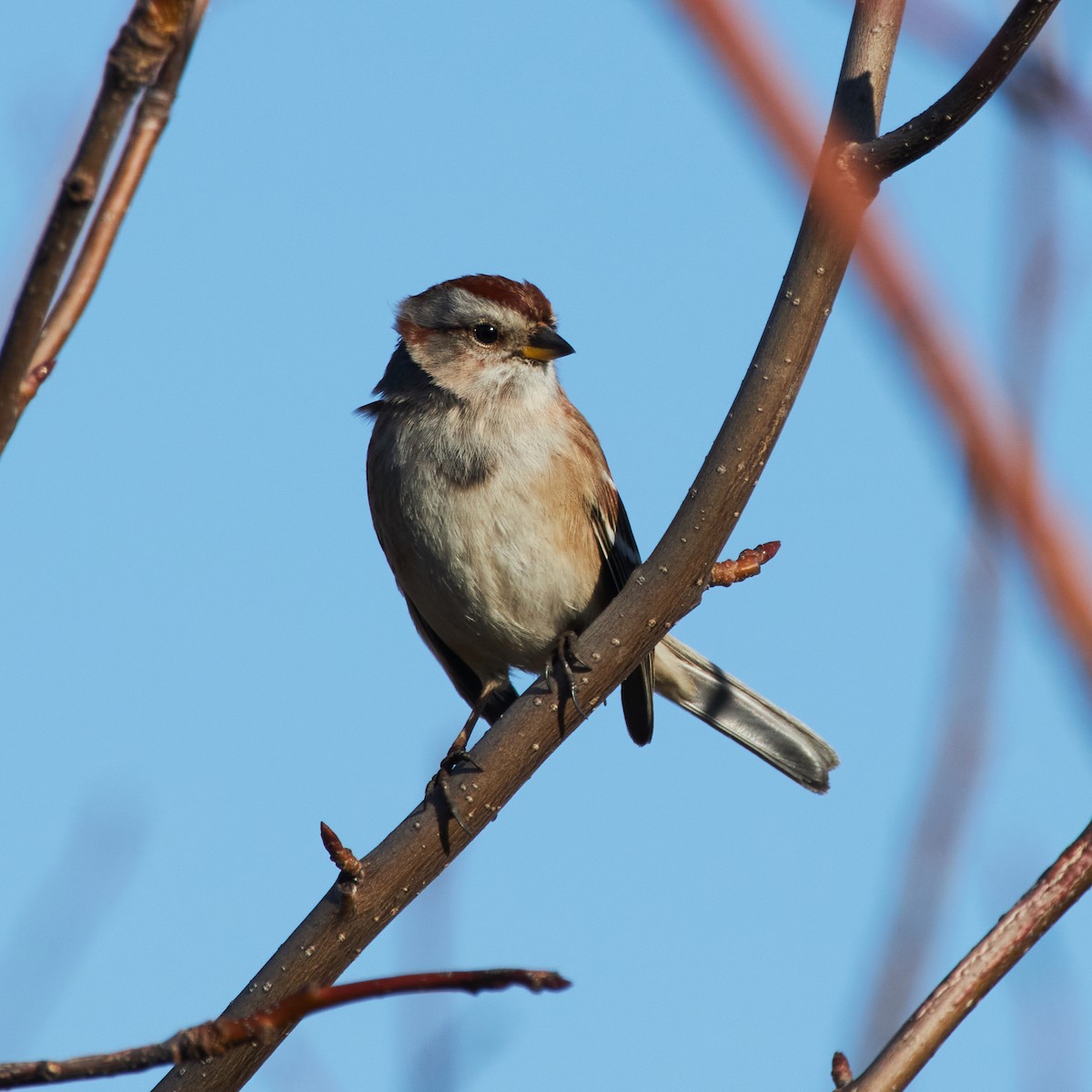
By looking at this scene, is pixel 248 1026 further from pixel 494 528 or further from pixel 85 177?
pixel 494 528

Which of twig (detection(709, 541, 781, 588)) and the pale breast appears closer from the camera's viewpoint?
twig (detection(709, 541, 781, 588))

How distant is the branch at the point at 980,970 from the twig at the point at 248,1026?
70 cm

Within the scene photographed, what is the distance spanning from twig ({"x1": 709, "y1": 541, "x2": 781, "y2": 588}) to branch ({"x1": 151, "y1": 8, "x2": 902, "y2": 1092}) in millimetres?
95

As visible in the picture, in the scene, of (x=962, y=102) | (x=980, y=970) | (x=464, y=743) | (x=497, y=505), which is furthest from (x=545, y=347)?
(x=980, y=970)

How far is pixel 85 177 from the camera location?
1583 mm

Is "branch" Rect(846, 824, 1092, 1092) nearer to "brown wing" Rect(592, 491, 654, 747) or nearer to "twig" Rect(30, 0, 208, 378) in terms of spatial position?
"twig" Rect(30, 0, 208, 378)

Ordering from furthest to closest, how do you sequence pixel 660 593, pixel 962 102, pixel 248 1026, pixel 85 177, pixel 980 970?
pixel 660 593, pixel 962 102, pixel 980 970, pixel 248 1026, pixel 85 177

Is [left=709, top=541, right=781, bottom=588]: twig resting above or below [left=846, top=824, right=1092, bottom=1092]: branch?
above

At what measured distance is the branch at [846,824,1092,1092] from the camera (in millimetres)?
2084

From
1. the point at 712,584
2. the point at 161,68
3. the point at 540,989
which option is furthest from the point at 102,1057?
the point at 712,584

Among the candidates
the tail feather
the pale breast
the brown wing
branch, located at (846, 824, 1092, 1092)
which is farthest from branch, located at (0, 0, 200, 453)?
the tail feather

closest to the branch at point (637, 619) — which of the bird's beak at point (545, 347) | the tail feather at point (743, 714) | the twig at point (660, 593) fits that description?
the twig at point (660, 593)

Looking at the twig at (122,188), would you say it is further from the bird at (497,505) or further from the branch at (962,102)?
the bird at (497,505)

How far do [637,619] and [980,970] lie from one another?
167cm
